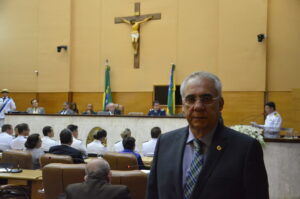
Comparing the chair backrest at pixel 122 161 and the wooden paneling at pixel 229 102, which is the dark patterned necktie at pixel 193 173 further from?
the wooden paneling at pixel 229 102

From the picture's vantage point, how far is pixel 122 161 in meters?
5.02

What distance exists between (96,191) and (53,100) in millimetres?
11920

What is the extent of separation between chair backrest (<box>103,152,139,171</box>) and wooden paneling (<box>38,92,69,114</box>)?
9500 millimetres

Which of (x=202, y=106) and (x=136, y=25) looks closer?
(x=202, y=106)

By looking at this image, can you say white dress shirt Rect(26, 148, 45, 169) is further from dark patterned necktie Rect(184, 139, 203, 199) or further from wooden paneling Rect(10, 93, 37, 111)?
wooden paneling Rect(10, 93, 37, 111)

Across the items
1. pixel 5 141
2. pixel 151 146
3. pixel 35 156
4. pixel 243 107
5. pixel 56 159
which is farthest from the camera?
pixel 243 107

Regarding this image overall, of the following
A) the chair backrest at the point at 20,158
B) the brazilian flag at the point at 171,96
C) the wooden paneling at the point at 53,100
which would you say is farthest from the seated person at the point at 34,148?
the wooden paneling at the point at 53,100

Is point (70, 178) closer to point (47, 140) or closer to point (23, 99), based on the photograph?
point (47, 140)

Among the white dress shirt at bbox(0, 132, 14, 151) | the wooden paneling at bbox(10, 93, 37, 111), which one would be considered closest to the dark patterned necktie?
the white dress shirt at bbox(0, 132, 14, 151)

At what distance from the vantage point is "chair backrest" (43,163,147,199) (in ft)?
12.1

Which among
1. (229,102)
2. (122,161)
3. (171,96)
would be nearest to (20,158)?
(122,161)

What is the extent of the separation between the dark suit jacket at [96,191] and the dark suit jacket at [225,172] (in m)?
1.22

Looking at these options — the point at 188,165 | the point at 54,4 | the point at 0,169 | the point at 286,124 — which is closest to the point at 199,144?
the point at 188,165

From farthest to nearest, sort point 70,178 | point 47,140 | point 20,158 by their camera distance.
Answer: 1. point 47,140
2. point 20,158
3. point 70,178
